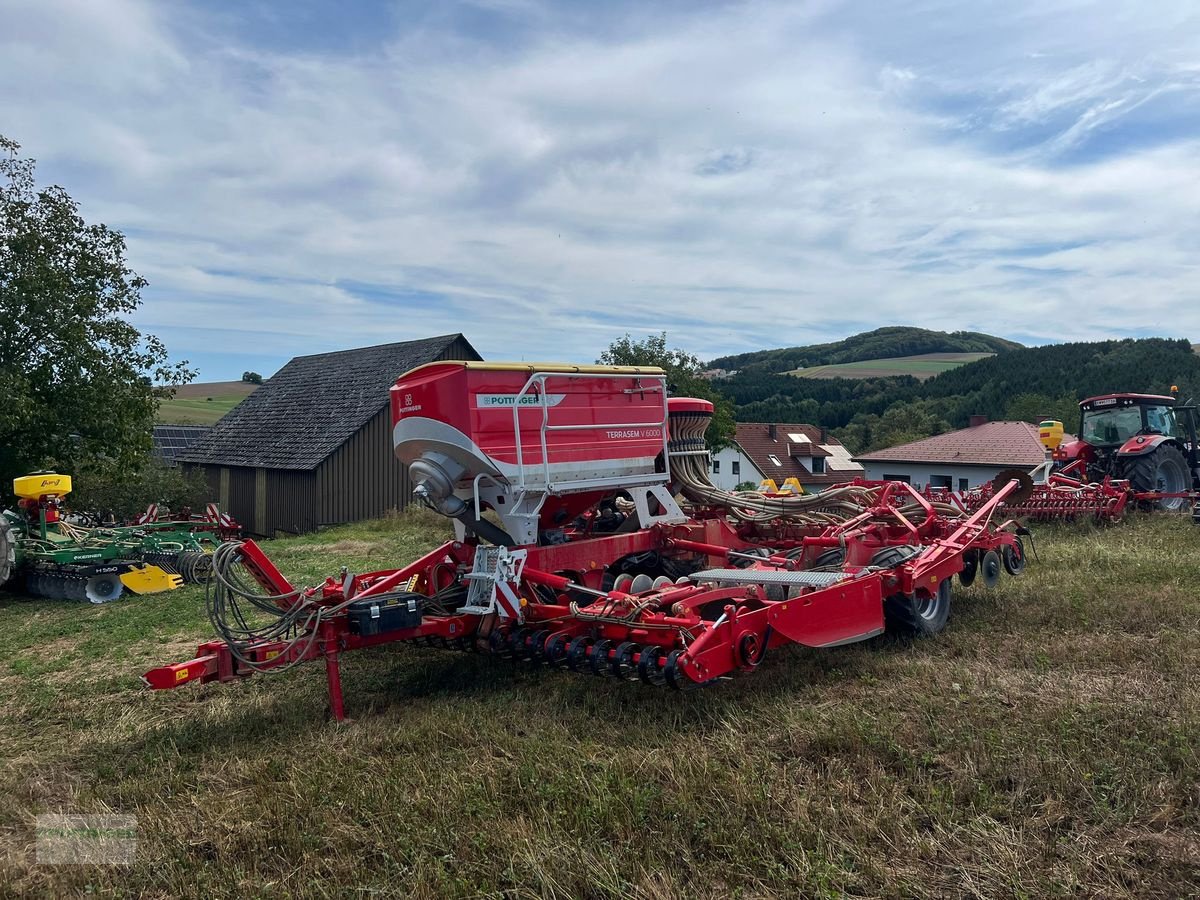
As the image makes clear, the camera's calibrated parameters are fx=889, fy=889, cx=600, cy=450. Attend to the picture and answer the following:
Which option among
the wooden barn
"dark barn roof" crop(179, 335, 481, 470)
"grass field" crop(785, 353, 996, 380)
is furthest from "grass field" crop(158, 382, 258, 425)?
"grass field" crop(785, 353, 996, 380)

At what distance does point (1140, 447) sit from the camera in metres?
14.5

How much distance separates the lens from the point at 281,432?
26.1 meters

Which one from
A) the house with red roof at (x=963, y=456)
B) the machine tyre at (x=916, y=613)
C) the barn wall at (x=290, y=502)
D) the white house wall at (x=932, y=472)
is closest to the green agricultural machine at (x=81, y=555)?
the machine tyre at (x=916, y=613)

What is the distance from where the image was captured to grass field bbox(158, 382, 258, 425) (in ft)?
165

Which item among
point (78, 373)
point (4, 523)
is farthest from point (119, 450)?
point (4, 523)

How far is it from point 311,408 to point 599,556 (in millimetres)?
21461

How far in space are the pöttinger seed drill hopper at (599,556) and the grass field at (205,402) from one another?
44252 millimetres

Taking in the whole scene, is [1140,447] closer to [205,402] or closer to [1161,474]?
[1161,474]

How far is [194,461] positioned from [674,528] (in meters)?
24.5

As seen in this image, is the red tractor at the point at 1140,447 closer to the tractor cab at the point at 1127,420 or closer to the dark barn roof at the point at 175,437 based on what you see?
the tractor cab at the point at 1127,420

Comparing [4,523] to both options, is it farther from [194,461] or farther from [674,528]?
[194,461]

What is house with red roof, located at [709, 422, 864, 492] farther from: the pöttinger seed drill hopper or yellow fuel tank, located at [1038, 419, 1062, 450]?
the pöttinger seed drill hopper

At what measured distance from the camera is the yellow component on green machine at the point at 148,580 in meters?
11.3

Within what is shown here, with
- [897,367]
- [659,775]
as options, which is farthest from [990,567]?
[897,367]
